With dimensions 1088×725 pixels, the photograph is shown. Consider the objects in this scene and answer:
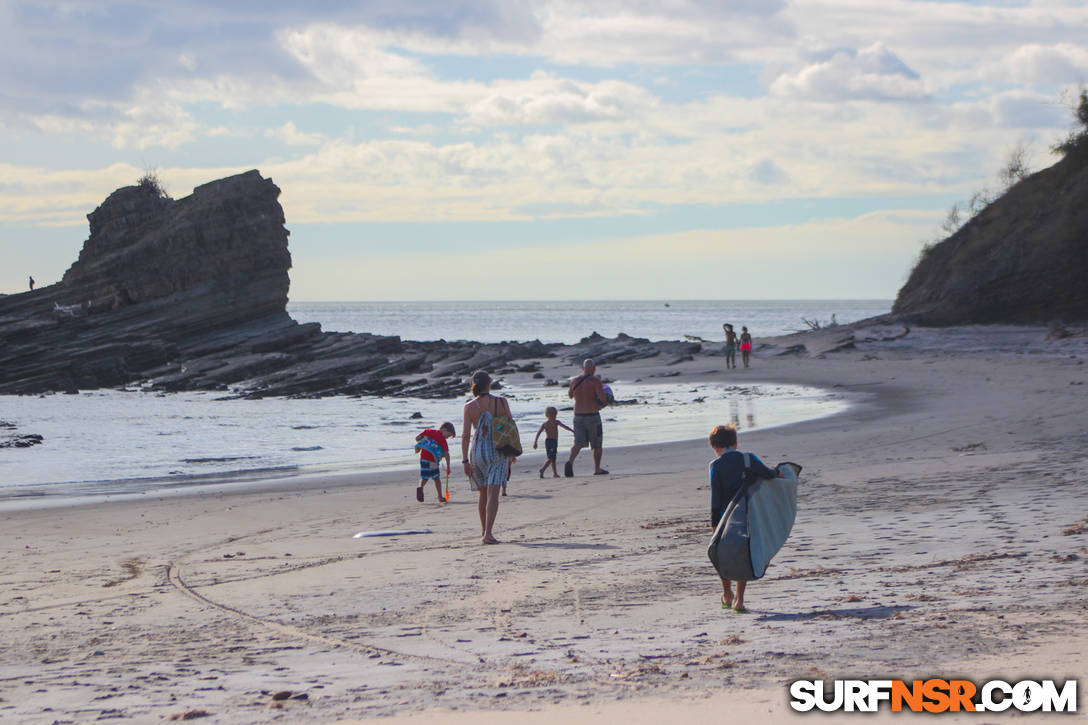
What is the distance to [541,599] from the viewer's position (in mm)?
6840

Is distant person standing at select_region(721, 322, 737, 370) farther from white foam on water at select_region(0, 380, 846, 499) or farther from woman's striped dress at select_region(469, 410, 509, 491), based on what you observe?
woman's striped dress at select_region(469, 410, 509, 491)

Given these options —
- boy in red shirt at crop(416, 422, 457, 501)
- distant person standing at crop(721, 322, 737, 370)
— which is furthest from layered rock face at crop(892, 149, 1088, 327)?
boy in red shirt at crop(416, 422, 457, 501)

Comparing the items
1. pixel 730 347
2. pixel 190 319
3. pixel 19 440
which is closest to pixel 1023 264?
pixel 730 347

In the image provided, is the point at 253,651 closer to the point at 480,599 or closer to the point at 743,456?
the point at 480,599

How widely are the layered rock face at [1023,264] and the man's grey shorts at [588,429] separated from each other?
30464mm

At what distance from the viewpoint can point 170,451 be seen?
2095 centimetres

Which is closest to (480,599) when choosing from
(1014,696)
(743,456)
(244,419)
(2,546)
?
(743,456)

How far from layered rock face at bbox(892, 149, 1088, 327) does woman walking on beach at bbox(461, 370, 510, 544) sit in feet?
115

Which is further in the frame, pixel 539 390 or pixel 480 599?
pixel 539 390

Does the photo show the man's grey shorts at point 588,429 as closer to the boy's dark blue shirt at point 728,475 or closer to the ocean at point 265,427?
the ocean at point 265,427

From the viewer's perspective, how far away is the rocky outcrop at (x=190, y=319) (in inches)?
1604

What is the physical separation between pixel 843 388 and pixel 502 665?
80.6 feet

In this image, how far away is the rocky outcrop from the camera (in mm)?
40750

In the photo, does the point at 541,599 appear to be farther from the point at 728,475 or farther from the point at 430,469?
the point at 430,469
